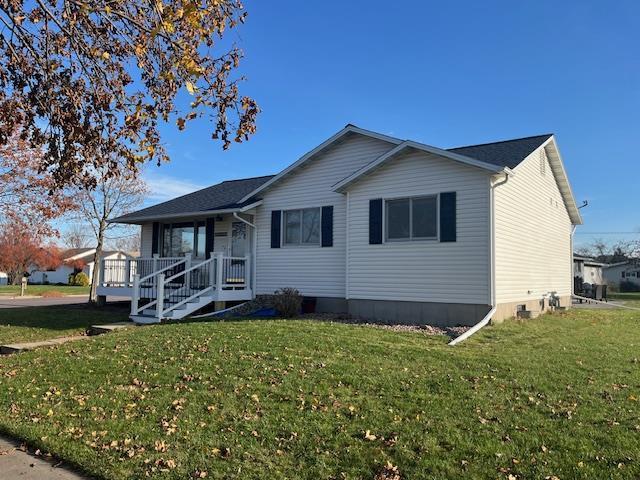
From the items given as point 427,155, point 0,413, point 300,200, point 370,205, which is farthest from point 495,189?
point 0,413

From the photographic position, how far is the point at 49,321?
49.2ft

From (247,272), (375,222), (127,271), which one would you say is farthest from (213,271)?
(375,222)

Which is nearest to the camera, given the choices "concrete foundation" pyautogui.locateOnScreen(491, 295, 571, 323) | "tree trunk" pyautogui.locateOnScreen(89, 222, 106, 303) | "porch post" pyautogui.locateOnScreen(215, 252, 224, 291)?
"concrete foundation" pyautogui.locateOnScreen(491, 295, 571, 323)

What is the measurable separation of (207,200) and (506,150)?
10.5 metres

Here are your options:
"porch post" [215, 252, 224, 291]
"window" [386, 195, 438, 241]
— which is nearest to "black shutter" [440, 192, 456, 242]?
"window" [386, 195, 438, 241]

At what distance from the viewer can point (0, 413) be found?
19.4 feet

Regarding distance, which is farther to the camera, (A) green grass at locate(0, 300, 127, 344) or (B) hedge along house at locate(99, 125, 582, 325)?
(A) green grass at locate(0, 300, 127, 344)

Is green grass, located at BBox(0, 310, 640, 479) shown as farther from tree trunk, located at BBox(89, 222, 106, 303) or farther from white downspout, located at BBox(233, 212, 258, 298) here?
tree trunk, located at BBox(89, 222, 106, 303)

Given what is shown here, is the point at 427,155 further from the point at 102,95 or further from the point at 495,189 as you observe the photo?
the point at 102,95

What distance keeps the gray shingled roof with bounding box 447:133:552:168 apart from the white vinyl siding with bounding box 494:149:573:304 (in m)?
0.31

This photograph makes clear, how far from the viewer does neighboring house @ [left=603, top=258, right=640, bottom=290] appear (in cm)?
6178

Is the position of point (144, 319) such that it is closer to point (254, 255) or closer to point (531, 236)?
point (254, 255)

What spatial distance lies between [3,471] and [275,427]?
2386 mm

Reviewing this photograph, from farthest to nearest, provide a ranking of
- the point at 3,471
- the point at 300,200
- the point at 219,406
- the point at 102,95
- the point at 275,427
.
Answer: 1. the point at 300,200
2. the point at 102,95
3. the point at 219,406
4. the point at 275,427
5. the point at 3,471
